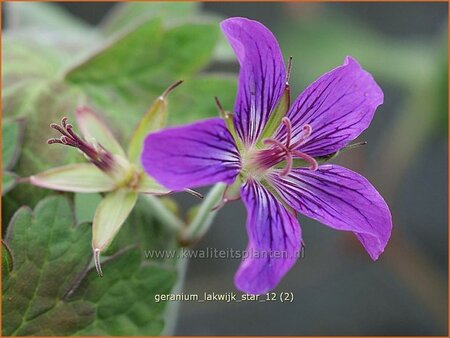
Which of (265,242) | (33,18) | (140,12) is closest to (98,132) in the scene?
(265,242)

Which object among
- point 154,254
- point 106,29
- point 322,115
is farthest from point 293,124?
point 106,29

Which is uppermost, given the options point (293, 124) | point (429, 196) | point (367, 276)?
point (293, 124)

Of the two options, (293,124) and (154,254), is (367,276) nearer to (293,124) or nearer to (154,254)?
(154,254)

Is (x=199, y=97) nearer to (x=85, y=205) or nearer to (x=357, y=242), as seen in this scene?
(x=85, y=205)

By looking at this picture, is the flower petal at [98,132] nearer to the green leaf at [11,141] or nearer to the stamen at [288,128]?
the green leaf at [11,141]

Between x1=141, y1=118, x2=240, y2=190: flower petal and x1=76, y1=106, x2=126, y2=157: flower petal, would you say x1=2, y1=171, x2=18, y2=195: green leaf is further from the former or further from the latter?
x1=141, y1=118, x2=240, y2=190: flower petal

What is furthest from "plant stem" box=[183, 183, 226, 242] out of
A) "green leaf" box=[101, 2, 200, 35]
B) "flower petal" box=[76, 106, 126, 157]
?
"green leaf" box=[101, 2, 200, 35]

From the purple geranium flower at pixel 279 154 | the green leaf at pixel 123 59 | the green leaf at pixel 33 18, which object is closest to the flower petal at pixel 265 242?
the purple geranium flower at pixel 279 154
